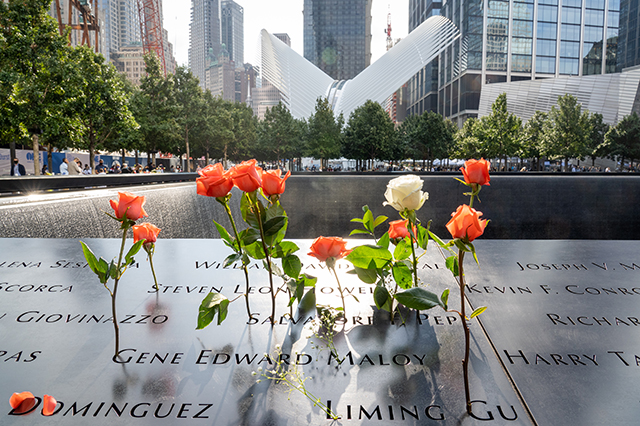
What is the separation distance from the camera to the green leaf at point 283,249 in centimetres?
155

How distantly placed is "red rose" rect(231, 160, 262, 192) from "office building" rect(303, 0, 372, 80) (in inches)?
7008

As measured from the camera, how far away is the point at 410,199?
1336mm

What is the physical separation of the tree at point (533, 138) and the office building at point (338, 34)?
13467 cm

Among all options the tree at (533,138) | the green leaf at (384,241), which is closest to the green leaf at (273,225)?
the green leaf at (384,241)

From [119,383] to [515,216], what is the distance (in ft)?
36.4

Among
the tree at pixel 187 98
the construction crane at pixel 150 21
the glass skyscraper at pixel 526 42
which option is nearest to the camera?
the tree at pixel 187 98

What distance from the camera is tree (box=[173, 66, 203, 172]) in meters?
34.6

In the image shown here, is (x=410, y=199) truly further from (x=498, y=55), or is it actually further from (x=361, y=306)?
(x=498, y=55)

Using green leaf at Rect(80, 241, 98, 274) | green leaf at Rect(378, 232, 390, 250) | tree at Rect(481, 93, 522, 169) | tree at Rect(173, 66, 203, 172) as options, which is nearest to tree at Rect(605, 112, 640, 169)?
tree at Rect(481, 93, 522, 169)

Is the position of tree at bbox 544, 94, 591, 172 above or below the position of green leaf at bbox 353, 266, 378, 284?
above

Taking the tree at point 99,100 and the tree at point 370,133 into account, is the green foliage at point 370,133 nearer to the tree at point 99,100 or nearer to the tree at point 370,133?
the tree at point 370,133

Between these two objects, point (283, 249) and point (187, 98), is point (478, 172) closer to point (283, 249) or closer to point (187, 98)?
point (283, 249)

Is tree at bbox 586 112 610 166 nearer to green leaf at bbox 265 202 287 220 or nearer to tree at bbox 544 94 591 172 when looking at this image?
tree at bbox 544 94 591 172

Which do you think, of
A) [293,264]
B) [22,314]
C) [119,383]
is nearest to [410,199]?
[293,264]
